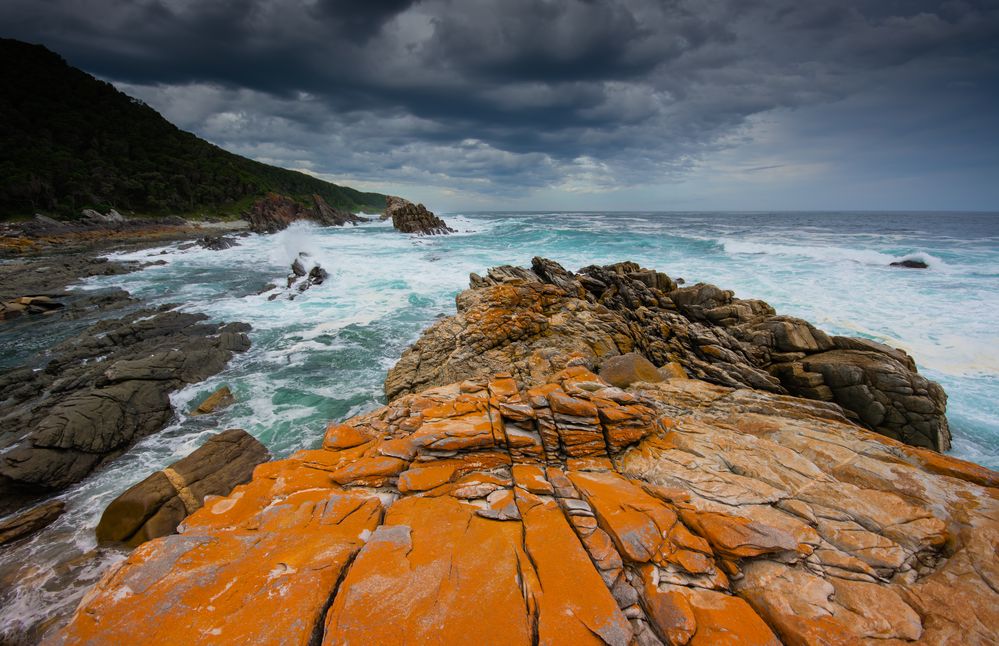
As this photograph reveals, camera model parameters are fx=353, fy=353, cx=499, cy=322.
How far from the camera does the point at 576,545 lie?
3.92m

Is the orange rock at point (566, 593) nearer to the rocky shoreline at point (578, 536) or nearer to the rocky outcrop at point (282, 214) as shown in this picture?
the rocky shoreline at point (578, 536)

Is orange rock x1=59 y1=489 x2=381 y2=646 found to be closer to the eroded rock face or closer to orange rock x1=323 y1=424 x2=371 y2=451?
the eroded rock face

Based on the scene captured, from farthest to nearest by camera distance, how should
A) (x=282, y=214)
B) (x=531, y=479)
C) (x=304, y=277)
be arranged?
(x=282, y=214) → (x=304, y=277) → (x=531, y=479)

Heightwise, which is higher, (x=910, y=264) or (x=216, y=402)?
(x=910, y=264)

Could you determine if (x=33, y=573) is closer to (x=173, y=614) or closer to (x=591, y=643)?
(x=173, y=614)

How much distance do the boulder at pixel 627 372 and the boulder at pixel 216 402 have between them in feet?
37.2

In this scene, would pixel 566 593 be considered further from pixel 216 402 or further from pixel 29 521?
pixel 216 402

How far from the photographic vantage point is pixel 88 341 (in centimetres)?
1413

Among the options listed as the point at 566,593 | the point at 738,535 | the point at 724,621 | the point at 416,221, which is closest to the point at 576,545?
the point at 566,593

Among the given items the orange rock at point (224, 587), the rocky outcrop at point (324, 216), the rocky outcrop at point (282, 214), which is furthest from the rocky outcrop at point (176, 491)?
the rocky outcrop at point (324, 216)

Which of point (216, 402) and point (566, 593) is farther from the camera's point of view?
point (216, 402)

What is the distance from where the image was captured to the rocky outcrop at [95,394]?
7734 mm

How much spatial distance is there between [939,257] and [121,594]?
4955 cm

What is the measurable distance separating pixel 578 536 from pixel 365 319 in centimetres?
1697
